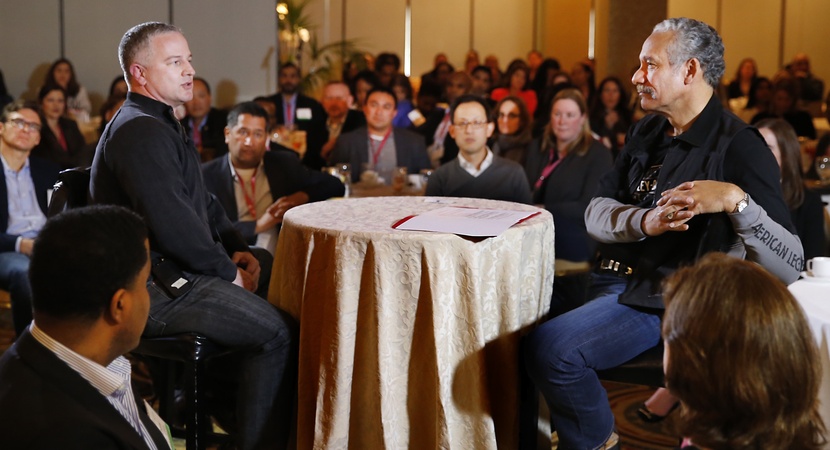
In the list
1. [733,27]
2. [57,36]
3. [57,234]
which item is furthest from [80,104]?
[733,27]

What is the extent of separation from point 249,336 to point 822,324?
1.46 m

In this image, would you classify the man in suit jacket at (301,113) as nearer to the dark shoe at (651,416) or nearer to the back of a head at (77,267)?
the dark shoe at (651,416)

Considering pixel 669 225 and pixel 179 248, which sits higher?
pixel 669 225

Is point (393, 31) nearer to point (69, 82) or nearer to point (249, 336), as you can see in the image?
point (69, 82)

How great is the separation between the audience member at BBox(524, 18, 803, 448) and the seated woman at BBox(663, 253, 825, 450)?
87 centimetres

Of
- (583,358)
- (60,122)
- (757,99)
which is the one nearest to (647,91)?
(583,358)

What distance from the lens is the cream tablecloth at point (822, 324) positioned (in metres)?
2.13

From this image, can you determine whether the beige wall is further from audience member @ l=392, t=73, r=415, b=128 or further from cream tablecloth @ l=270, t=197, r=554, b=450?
cream tablecloth @ l=270, t=197, r=554, b=450

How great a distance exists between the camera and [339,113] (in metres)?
7.26

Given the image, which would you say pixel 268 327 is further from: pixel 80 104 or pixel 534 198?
pixel 80 104

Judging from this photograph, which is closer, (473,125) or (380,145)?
(473,125)

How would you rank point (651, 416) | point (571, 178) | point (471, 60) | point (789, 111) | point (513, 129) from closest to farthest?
point (651, 416)
point (571, 178)
point (513, 129)
point (789, 111)
point (471, 60)

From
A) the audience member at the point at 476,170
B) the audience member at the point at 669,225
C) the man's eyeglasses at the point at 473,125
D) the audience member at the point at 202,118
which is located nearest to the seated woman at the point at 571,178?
the audience member at the point at 476,170

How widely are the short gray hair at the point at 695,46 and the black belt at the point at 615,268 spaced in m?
0.56
